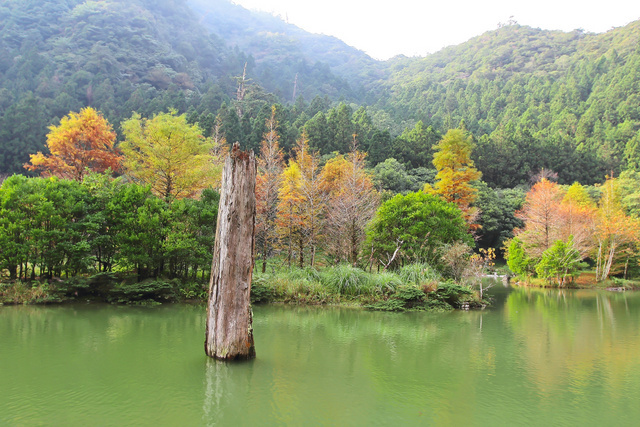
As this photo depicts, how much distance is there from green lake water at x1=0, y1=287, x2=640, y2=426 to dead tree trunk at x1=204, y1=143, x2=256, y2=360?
34cm

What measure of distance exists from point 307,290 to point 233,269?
24.0 feet

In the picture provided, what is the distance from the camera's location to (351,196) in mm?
16844

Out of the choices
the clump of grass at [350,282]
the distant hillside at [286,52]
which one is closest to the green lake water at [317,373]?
the clump of grass at [350,282]

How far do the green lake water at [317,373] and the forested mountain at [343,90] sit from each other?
78.5ft

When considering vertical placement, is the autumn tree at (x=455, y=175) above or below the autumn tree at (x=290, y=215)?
above

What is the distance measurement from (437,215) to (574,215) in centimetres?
1408

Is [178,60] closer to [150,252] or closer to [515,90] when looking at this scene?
[515,90]

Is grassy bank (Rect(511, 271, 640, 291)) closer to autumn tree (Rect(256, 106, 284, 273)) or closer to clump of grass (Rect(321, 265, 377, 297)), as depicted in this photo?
clump of grass (Rect(321, 265, 377, 297))

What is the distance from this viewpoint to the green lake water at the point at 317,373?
4.53m

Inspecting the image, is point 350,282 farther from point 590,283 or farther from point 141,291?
point 590,283

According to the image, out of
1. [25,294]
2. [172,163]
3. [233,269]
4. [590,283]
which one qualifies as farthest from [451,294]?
[590,283]

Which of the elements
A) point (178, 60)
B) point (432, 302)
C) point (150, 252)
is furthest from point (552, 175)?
point (178, 60)

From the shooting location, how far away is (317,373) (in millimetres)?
6023

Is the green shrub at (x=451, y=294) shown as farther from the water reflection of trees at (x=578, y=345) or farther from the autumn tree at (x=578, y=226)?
the autumn tree at (x=578, y=226)
